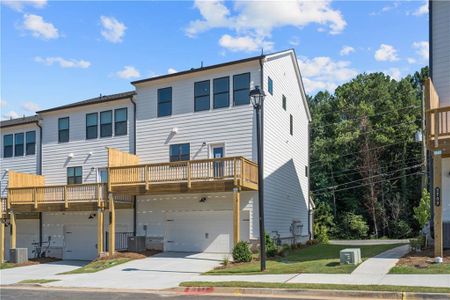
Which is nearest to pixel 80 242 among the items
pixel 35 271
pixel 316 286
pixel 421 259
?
pixel 35 271

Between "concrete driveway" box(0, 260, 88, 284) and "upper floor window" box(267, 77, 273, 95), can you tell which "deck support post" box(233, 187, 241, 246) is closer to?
"upper floor window" box(267, 77, 273, 95)

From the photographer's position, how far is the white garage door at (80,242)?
2736 centimetres

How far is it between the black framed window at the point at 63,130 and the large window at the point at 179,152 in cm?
801

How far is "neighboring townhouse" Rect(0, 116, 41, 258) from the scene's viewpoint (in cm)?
2956

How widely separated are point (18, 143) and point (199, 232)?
15077 millimetres

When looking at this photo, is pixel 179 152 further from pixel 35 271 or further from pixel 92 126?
pixel 35 271

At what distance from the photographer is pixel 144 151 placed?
25.4 m

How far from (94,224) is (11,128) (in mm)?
9496

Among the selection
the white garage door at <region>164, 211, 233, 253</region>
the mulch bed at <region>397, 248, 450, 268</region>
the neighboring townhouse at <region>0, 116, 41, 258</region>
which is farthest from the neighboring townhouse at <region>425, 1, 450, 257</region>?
the neighboring townhouse at <region>0, 116, 41, 258</region>

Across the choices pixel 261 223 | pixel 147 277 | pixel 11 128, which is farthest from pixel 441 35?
pixel 11 128

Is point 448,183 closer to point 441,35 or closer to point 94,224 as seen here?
point 441,35

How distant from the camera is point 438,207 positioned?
15.2 m

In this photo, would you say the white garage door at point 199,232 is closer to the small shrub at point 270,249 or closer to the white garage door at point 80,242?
the small shrub at point 270,249

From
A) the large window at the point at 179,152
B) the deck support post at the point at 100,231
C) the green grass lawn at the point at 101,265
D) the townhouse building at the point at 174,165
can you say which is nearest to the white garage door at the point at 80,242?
the townhouse building at the point at 174,165
